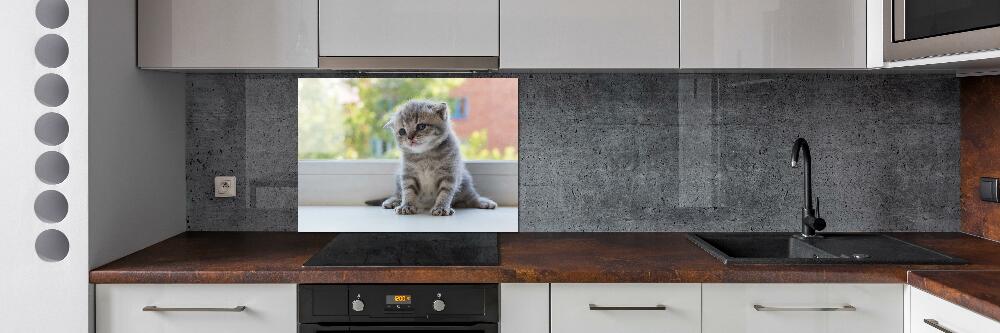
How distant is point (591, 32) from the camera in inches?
86.5

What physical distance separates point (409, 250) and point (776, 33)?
1232 mm

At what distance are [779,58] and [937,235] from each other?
0.90m

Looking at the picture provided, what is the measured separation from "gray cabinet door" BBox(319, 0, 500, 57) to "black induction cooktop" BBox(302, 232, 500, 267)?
57 centimetres

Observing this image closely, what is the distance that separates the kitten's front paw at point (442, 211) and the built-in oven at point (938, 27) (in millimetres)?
1422

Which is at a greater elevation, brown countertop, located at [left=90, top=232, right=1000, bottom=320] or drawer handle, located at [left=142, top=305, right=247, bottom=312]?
brown countertop, located at [left=90, top=232, right=1000, bottom=320]

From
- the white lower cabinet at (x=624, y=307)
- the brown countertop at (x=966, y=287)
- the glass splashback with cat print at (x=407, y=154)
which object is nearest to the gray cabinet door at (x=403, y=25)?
the glass splashback with cat print at (x=407, y=154)

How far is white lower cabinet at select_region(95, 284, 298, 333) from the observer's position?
1.93 meters
